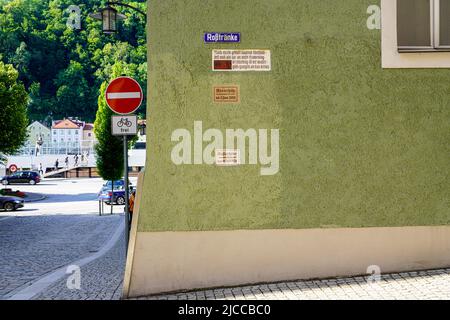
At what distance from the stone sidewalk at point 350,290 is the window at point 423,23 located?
9.19 feet

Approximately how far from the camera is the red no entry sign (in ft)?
30.8

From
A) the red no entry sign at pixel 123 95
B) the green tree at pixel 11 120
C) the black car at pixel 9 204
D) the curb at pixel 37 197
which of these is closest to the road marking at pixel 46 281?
the red no entry sign at pixel 123 95

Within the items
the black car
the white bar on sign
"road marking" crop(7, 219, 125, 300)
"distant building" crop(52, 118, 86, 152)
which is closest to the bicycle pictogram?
the white bar on sign

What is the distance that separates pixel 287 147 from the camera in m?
7.72

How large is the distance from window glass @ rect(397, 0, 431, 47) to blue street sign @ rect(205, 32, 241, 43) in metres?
2.03

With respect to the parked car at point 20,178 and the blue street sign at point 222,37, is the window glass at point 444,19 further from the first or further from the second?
the parked car at point 20,178

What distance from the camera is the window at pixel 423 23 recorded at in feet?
25.9

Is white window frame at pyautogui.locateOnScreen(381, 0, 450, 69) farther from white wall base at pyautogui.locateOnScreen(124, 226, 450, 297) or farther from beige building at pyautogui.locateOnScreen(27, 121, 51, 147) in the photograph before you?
beige building at pyautogui.locateOnScreen(27, 121, 51, 147)

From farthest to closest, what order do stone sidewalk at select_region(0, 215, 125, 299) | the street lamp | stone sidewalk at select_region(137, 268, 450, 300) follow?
the street lamp
stone sidewalk at select_region(0, 215, 125, 299)
stone sidewalk at select_region(137, 268, 450, 300)

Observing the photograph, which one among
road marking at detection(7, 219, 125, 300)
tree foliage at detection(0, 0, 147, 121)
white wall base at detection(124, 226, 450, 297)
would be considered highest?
tree foliage at detection(0, 0, 147, 121)

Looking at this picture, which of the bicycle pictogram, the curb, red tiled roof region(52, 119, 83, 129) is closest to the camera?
the bicycle pictogram

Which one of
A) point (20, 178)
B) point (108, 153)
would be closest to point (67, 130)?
point (20, 178)

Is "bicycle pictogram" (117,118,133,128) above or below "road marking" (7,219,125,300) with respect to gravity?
above
